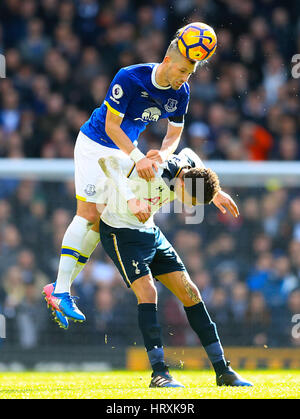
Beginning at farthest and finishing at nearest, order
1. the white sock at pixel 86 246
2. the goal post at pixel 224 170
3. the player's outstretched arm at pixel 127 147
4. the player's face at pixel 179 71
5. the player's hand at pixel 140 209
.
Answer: the goal post at pixel 224 170 → the white sock at pixel 86 246 → the player's face at pixel 179 71 → the player's outstretched arm at pixel 127 147 → the player's hand at pixel 140 209

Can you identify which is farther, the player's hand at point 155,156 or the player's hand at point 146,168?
the player's hand at point 155,156

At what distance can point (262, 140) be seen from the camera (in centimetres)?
1027

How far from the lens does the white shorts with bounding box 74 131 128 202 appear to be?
574cm

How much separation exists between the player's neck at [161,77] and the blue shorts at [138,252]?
3.53 feet

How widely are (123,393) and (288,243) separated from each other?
4.51 m

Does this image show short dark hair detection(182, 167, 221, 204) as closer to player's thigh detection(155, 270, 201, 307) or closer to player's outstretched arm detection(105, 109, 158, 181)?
player's outstretched arm detection(105, 109, 158, 181)

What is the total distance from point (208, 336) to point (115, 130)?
5.29 feet

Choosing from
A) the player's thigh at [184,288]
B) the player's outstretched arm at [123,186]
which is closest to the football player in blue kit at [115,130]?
the player's outstretched arm at [123,186]

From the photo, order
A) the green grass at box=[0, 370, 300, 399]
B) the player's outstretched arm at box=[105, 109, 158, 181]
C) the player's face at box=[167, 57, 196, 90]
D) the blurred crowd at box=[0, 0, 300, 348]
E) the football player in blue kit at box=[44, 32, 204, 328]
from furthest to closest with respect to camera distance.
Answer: the blurred crowd at box=[0, 0, 300, 348]
the football player in blue kit at box=[44, 32, 204, 328]
the player's face at box=[167, 57, 196, 90]
the player's outstretched arm at box=[105, 109, 158, 181]
the green grass at box=[0, 370, 300, 399]

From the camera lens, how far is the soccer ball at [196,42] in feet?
17.1

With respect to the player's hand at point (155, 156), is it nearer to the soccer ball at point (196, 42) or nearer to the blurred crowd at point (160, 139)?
the soccer ball at point (196, 42)

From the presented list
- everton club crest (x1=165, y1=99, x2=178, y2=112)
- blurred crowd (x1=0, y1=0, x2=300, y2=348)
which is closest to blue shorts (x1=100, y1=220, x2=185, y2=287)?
everton club crest (x1=165, y1=99, x2=178, y2=112)

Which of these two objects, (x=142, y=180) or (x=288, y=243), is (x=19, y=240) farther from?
(x=142, y=180)

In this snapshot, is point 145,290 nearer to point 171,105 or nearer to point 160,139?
point 171,105
